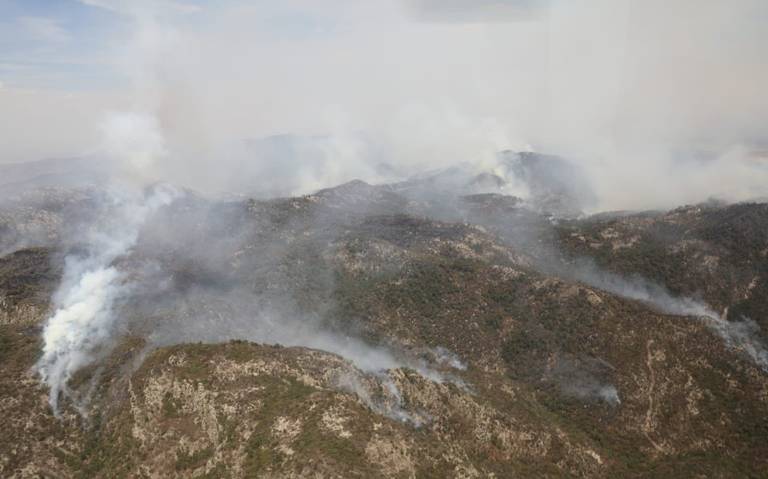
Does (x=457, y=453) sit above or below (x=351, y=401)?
below

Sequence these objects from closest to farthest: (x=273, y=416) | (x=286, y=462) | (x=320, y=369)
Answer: (x=286, y=462)
(x=273, y=416)
(x=320, y=369)

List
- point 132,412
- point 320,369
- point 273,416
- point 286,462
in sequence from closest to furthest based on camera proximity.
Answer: point 286,462, point 273,416, point 132,412, point 320,369

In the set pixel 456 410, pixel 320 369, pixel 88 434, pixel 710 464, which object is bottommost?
pixel 710 464

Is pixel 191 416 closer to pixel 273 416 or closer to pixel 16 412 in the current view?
pixel 273 416

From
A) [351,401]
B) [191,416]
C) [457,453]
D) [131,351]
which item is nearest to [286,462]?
[351,401]

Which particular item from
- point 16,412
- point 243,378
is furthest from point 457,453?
point 16,412

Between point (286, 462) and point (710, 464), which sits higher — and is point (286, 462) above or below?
above

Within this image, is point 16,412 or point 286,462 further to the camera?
point 16,412

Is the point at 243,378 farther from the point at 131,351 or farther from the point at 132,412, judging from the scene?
the point at 131,351

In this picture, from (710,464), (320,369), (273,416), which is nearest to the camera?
(273,416)
